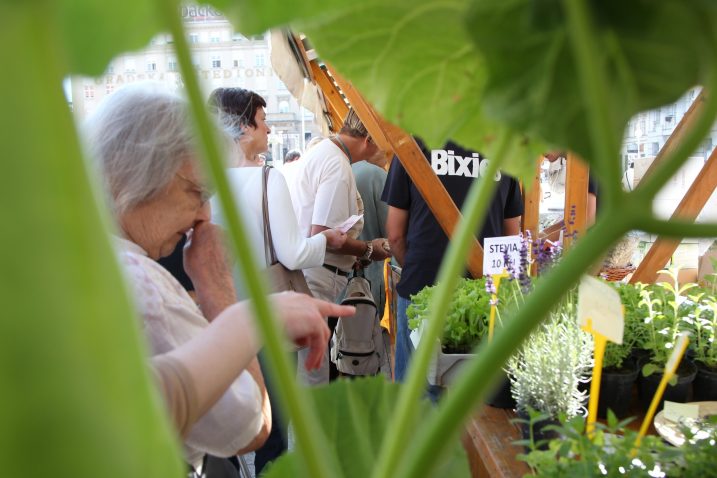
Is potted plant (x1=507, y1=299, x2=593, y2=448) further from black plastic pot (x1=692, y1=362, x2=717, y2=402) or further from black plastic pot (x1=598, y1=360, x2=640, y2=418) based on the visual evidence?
black plastic pot (x1=692, y1=362, x2=717, y2=402)

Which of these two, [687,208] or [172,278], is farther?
[687,208]

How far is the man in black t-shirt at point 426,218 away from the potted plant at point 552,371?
2.75 feet

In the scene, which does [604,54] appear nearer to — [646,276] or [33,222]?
[33,222]

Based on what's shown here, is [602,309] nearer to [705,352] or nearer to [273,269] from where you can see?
[705,352]

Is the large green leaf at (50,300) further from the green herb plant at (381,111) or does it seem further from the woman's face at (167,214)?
the woman's face at (167,214)

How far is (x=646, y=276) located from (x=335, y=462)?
179cm

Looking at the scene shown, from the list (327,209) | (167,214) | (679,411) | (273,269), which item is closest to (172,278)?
(167,214)

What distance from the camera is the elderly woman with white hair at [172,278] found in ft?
2.79

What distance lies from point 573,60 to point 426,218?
1.88m

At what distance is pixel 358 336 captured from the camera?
2.41 metres

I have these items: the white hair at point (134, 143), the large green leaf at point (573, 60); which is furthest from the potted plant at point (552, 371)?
the large green leaf at point (573, 60)

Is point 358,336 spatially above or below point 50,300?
below

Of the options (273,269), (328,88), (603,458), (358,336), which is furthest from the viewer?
(328,88)

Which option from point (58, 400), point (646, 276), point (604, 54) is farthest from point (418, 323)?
point (58, 400)
